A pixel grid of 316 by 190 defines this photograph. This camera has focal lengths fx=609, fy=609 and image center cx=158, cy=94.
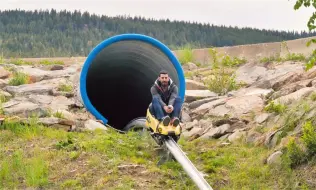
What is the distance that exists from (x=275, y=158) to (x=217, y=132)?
7.05 ft

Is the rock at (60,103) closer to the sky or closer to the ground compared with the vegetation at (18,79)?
closer to the ground

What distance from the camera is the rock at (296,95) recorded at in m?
10.1

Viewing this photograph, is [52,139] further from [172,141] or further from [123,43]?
[123,43]

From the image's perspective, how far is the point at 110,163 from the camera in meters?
8.27

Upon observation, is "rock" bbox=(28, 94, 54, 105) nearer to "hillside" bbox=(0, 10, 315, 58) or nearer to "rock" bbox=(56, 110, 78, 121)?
"rock" bbox=(56, 110, 78, 121)

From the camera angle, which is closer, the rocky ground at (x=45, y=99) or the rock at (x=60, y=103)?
the rocky ground at (x=45, y=99)

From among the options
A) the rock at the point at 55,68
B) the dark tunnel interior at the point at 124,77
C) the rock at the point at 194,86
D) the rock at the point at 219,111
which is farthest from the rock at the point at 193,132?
the rock at the point at 55,68

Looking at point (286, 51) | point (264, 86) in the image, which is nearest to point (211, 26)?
point (286, 51)

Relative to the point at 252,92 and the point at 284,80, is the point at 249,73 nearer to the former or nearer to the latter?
the point at 252,92

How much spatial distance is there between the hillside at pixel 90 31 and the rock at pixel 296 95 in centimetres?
2548

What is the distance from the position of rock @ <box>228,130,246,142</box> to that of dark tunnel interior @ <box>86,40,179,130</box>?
8.72ft

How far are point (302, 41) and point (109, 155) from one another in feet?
31.4

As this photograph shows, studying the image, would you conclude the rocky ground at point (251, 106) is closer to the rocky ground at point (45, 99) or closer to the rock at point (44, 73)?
the rocky ground at point (45, 99)

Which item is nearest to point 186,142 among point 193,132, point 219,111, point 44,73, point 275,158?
point 193,132
